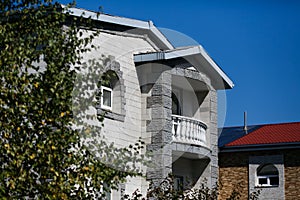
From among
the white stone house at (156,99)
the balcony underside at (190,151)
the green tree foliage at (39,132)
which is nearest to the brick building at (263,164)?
the white stone house at (156,99)

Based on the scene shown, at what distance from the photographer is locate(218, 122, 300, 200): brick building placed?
27.3m

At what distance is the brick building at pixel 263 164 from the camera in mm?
27344

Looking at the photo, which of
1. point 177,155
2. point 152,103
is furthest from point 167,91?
point 177,155

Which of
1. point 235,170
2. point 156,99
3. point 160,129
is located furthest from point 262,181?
point 156,99

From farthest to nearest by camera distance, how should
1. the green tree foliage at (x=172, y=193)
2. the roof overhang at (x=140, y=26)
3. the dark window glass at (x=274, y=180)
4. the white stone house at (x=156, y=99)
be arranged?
1. the dark window glass at (x=274, y=180)
2. the white stone house at (x=156, y=99)
3. the roof overhang at (x=140, y=26)
4. the green tree foliage at (x=172, y=193)

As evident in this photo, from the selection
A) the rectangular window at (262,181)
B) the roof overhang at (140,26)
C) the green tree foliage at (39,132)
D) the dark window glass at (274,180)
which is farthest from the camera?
the rectangular window at (262,181)

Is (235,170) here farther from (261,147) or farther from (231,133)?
(231,133)

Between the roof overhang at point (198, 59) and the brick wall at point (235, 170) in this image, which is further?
the brick wall at point (235, 170)

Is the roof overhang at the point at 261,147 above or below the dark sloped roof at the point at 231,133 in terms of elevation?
below

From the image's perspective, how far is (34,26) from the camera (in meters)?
10.4

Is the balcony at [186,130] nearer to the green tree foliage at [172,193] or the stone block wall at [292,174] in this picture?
the green tree foliage at [172,193]

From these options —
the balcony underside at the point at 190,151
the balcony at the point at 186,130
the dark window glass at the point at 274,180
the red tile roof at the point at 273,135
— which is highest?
the red tile roof at the point at 273,135

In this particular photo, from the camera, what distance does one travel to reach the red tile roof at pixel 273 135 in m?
27.6

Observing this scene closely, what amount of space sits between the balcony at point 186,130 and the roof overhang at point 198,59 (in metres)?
1.71
